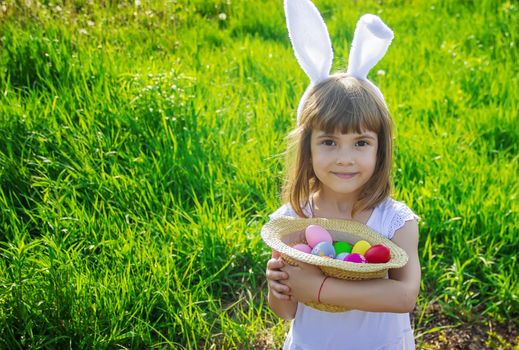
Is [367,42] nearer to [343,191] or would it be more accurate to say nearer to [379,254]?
[343,191]

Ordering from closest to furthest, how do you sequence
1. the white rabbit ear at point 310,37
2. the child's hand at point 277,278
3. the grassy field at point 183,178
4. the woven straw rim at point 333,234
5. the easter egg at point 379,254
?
the woven straw rim at point 333,234, the easter egg at point 379,254, the child's hand at point 277,278, the white rabbit ear at point 310,37, the grassy field at point 183,178

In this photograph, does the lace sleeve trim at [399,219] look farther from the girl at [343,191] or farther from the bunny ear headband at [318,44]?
the bunny ear headband at [318,44]

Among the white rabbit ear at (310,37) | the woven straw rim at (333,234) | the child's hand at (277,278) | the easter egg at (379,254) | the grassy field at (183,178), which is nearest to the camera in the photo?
the woven straw rim at (333,234)

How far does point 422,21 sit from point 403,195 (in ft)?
8.79

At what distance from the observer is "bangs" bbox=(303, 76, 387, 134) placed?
1.80 metres

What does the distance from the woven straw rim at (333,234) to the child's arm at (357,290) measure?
0.08 m

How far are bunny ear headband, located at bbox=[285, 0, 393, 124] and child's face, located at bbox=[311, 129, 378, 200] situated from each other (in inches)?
5.8

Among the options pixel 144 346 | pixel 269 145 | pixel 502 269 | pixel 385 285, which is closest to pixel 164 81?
pixel 269 145

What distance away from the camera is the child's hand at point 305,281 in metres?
1.68

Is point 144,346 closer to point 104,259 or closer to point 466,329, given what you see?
point 104,259

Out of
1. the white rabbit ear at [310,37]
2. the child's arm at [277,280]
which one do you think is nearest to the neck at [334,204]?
the child's arm at [277,280]

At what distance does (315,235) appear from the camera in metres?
1.78

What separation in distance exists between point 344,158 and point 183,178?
138cm

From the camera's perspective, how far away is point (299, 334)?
76.5 inches
